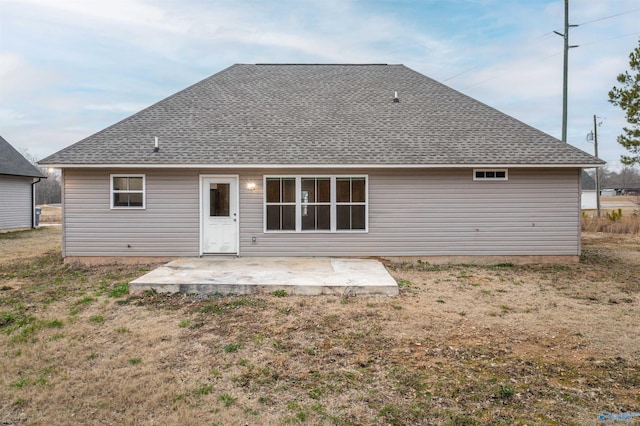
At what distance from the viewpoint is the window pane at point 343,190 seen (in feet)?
32.8

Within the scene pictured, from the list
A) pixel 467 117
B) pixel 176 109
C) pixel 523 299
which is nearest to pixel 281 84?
pixel 176 109

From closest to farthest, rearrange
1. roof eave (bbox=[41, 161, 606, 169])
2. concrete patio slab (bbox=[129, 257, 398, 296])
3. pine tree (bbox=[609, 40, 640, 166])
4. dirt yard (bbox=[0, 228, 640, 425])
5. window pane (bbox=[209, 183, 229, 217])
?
dirt yard (bbox=[0, 228, 640, 425]) → concrete patio slab (bbox=[129, 257, 398, 296]) → roof eave (bbox=[41, 161, 606, 169]) → window pane (bbox=[209, 183, 229, 217]) → pine tree (bbox=[609, 40, 640, 166])

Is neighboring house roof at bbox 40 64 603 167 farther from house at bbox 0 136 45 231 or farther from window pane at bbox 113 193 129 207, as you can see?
house at bbox 0 136 45 231

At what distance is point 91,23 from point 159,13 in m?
3.36

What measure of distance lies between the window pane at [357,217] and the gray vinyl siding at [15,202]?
17504 millimetres

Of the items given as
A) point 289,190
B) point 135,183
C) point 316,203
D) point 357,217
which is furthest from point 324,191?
point 135,183

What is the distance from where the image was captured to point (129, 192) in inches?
388

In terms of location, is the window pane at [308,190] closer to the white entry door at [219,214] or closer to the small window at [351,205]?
the small window at [351,205]

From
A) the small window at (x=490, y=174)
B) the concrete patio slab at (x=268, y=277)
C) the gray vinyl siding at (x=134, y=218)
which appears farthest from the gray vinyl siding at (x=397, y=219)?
the concrete patio slab at (x=268, y=277)

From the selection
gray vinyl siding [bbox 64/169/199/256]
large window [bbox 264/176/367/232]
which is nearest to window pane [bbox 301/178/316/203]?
large window [bbox 264/176/367/232]

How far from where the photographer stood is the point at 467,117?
1149cm

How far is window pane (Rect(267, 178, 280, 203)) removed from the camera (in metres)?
9.99

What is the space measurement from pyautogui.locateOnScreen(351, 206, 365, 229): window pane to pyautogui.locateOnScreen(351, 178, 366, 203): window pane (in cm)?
21

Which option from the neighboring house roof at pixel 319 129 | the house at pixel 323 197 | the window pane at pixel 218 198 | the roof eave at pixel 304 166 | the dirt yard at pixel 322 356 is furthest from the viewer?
the window pane at pixel 218 198
